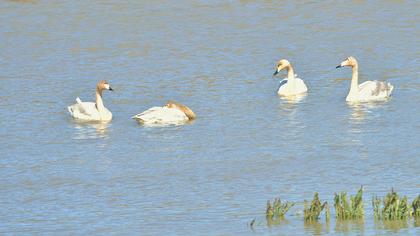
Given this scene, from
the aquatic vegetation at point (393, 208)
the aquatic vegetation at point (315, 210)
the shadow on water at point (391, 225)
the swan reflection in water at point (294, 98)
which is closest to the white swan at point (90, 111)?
the swan reflection in water at point (294, 98)

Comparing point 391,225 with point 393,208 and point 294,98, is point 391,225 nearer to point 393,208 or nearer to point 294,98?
point 393,208

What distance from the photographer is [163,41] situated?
76.3 feet

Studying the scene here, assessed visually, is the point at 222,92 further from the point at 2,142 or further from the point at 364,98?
the point at 2,142

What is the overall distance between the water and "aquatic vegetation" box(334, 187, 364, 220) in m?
0.10

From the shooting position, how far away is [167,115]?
17047 mm

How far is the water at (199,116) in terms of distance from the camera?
12.0 metres

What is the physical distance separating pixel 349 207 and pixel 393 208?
371 millimetres

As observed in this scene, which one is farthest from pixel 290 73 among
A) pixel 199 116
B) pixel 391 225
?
pixel 391 225

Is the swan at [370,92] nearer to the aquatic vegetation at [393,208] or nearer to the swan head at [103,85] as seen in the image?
the swan head at [103,85]

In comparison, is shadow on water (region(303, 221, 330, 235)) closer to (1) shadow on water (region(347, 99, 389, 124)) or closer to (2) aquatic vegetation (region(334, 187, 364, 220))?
(2) aquatic vegetation (region(334, 187, 364, 220))

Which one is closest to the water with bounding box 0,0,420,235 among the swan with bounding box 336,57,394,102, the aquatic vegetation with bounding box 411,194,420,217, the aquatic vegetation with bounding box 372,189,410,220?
the aquatic vegetation with bounding box 372,189,410,220

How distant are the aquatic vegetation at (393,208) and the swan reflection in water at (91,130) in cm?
607

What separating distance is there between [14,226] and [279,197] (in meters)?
2.50

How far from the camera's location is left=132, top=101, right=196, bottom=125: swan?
16891 mm
